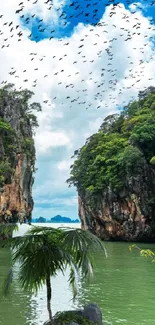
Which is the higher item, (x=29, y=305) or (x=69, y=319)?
(x=69, y=319)

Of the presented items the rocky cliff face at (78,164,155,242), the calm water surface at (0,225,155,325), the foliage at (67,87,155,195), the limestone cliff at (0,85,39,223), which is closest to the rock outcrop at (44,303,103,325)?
the calm water surface at (0,225,155,325)

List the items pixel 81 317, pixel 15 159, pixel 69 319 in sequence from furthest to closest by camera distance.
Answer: pixel 15 159
pixel 81 317
pixel 69 319

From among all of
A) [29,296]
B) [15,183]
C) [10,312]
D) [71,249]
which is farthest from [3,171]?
[71,249]

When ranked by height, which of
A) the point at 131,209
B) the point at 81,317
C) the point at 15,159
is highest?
the point at 15,159

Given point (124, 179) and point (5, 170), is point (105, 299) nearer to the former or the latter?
point (5, 170)

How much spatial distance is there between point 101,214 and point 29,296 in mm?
26764

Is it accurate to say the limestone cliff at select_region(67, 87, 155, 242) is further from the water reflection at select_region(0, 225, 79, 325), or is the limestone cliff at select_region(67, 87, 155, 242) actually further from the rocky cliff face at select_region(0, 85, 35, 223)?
the water reflection at select_region(0, 225, 79, 325)

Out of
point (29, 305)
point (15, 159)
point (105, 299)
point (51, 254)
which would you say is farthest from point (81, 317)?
point (15, 159)

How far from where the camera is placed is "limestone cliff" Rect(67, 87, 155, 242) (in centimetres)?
3409

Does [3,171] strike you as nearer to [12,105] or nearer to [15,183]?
[15,183]

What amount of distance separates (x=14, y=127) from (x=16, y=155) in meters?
2.49

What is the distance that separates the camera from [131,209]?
115 feet

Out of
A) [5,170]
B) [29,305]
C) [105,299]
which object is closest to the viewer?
[29,305]

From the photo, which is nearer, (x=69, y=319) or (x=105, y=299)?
(x=69, y=319)
